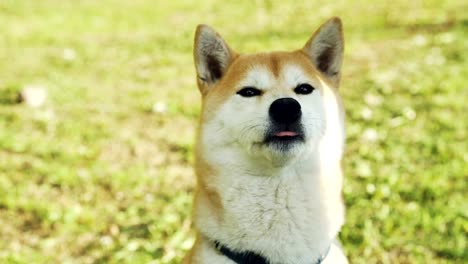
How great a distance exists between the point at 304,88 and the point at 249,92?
278mm

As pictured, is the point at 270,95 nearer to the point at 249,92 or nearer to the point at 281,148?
the point at 249,92

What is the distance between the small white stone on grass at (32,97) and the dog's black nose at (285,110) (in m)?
4.43

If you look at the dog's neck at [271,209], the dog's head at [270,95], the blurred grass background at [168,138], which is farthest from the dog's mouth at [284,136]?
the blurred grass background at [168,138]

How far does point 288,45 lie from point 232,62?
5.50 m

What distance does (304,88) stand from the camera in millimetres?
2678

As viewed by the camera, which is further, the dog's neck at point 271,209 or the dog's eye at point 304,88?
the dog's eye at point 304,88

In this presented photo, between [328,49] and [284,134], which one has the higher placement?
[328,49]

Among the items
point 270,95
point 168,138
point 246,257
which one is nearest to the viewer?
point 246,257

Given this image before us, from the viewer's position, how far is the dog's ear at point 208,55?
2.82 metres

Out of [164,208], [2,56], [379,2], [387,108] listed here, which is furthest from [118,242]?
[379,2]

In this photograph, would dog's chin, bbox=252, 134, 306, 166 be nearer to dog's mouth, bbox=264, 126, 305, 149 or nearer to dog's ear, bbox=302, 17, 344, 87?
dog's mouth, bbox=264, 126, 305, 149

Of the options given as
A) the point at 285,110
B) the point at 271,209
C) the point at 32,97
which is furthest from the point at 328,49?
the point at 32,97

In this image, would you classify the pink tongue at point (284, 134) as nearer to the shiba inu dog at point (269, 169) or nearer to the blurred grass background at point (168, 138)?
the shiba inu dog at point (269, 169)

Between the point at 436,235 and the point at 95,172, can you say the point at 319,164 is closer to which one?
the point at 436,235
